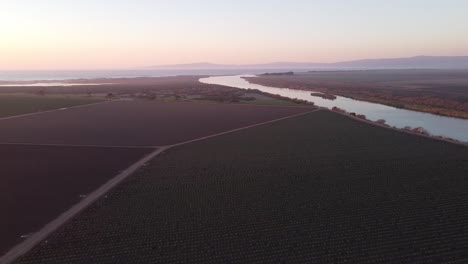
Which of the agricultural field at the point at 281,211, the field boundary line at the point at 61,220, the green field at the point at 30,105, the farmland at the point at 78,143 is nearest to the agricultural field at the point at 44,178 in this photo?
the farmland at the point at 78,143

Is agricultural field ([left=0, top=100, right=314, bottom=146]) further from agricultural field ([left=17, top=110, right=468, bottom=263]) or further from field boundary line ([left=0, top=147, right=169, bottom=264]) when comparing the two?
field boundary line ([left=0, top=147, right=169, bottom=264])

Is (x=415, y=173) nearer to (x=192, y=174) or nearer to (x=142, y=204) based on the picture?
(x=192, y=174)

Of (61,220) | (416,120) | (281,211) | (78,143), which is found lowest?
(416,120)

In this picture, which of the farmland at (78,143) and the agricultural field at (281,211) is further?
the farmland at (78,143)

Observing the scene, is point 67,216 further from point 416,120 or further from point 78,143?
point 416,120

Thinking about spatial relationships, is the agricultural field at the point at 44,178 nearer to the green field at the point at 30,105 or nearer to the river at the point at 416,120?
the green field at the point at 30,105

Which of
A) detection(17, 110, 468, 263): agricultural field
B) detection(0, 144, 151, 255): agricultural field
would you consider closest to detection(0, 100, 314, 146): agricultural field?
detection(0, 144, 151, 255): agricultural field

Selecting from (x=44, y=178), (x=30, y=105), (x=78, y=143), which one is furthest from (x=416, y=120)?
(x=30, y=105)
